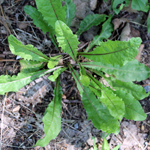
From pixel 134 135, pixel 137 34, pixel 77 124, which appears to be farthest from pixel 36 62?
pixel 134 135

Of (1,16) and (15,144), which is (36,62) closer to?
(1,16)

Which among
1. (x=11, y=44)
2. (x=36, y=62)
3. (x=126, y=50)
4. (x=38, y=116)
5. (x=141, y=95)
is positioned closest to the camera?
(x=126, y=50)

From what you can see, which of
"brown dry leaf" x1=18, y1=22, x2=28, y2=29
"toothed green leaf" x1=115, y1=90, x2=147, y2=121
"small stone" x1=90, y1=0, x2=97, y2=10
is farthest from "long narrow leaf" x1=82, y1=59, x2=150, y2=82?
"brown dry leaf" x1=18, y1=22, x2=28, y2=29

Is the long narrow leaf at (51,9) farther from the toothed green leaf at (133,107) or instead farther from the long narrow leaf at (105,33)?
the toothed green leaf at (133,107)

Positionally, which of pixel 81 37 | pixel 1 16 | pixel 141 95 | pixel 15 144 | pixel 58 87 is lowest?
pixel 15 144

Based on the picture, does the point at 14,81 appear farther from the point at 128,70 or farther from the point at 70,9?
the point at 128,70

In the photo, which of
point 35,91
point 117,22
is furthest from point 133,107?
point 35,91

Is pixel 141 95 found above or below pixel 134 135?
above
